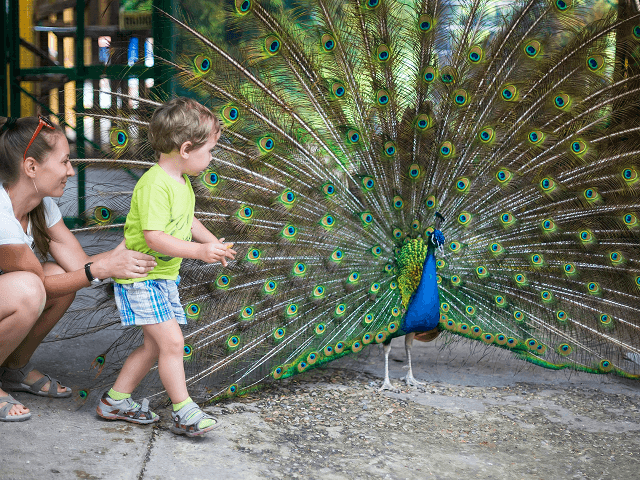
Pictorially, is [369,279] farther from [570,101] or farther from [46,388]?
[46,388]

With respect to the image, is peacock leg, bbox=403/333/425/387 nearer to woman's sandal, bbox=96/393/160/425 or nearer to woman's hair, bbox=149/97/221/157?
woman's sandal, bbox=96/393/160/425

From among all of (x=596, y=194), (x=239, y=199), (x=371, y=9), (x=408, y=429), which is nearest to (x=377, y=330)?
(x=408, y=429)

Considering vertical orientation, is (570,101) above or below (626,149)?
above

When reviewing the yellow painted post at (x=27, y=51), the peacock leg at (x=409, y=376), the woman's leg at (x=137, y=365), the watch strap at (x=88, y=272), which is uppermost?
the yellow painted post at (x=27, y=51)

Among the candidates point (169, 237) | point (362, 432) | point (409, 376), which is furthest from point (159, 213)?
point (409, 376)

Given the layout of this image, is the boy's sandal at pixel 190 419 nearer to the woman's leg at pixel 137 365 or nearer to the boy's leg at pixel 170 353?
the boy's leg at pixel 170 353

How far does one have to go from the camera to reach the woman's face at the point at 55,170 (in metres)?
2.66

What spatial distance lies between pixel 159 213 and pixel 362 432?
137cm

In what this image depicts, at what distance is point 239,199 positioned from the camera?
3.42 m

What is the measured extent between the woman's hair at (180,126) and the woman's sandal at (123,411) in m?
1.08

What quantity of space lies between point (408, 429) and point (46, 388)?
1.68 m

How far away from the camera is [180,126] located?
2.52 meters

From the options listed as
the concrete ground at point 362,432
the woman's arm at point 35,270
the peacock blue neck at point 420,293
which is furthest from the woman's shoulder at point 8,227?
the peacock blue neck at point 420,293

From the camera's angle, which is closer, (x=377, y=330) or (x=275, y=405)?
(x=275, y=405)
